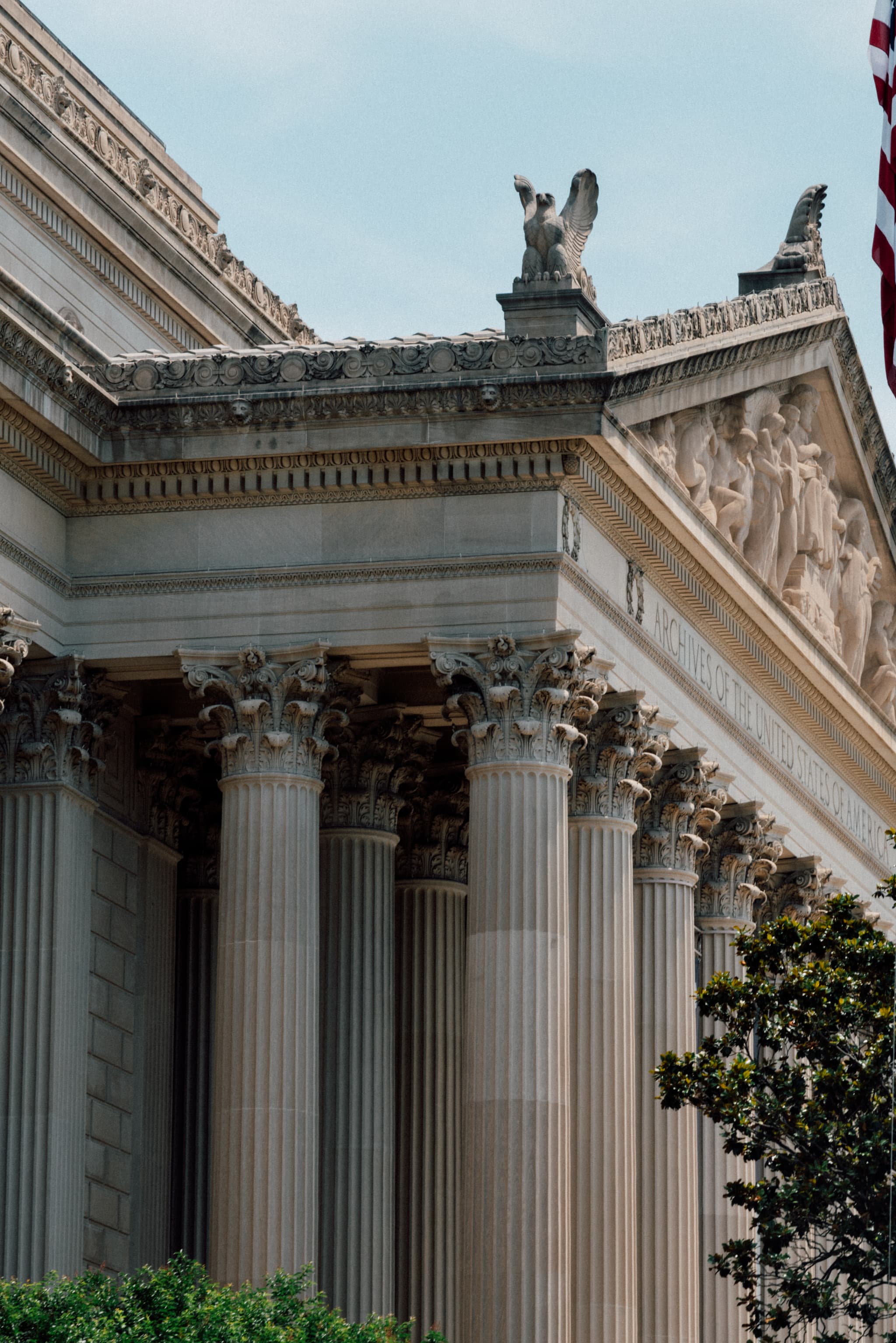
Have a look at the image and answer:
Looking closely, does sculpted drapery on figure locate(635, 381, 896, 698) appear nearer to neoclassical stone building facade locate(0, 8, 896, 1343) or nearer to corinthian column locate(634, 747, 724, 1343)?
neoclassical stone building facade locate(0, 8, 896, 1343)

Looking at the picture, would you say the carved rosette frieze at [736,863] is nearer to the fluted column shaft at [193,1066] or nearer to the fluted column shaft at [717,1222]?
the fluted column shaft at [717,1222]

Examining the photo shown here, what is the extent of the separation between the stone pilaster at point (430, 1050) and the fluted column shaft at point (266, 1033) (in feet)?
26.6

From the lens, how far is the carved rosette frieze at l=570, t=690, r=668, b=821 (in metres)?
51.7

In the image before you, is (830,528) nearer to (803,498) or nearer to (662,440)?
(803,498)

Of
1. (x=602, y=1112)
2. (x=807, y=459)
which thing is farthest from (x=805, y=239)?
(x=602, y=1112)

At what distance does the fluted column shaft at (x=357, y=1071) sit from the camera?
5238 cm

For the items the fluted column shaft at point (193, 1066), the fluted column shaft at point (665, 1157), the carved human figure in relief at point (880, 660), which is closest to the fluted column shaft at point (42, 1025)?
the fluted column shaft at point (193, 1066)

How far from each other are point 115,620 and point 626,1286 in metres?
12.8

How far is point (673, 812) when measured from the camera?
55344 millimetres

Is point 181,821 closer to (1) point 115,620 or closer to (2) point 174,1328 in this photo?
(1) point 115,620

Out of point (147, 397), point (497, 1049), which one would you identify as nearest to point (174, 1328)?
point (497, 1049)

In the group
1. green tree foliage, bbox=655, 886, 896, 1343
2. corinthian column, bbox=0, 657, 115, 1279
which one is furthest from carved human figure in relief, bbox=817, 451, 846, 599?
corinthian column, bbox=0, 657, 115, 1279

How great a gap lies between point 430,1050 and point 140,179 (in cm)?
1880

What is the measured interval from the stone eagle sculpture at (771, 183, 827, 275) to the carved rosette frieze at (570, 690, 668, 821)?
12.9m
